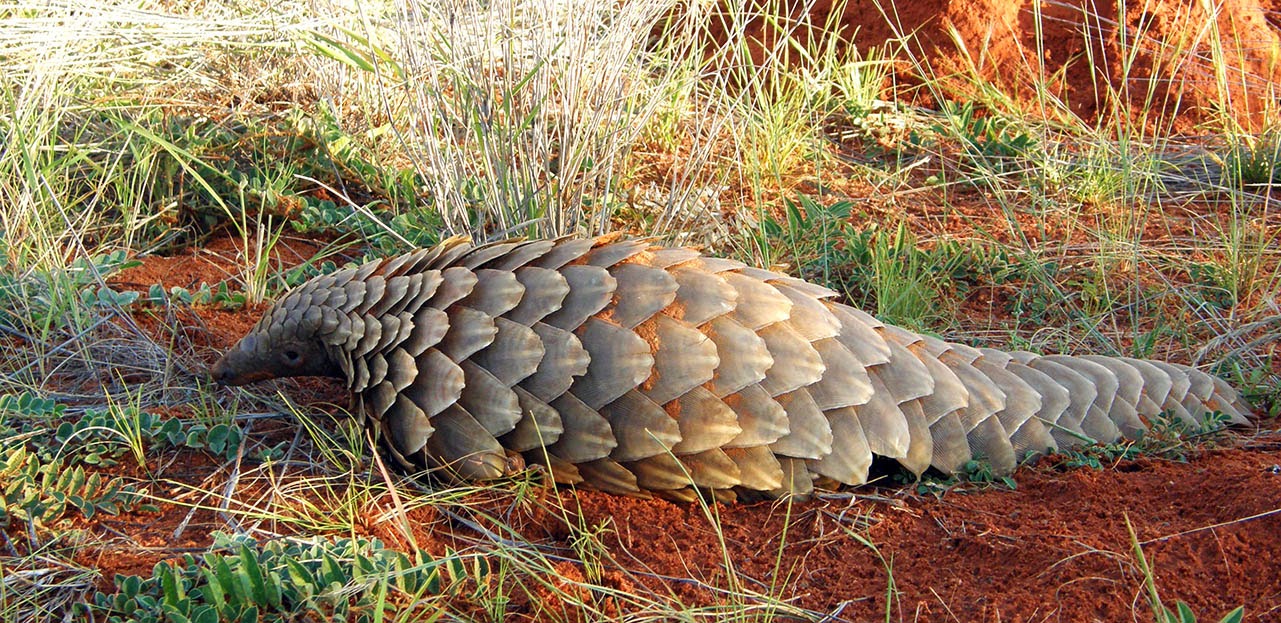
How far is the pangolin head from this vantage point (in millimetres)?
2244

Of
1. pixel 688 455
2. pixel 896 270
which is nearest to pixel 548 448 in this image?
pixel 688 455

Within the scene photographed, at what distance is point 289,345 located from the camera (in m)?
2.28

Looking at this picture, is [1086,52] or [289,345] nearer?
[289,345]

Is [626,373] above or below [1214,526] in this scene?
above

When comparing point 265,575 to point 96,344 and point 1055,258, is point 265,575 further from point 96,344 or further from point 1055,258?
point 1055,258

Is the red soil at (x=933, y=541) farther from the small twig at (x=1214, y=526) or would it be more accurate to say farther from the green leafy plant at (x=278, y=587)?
the green leafy plant at (x=278, y=587)

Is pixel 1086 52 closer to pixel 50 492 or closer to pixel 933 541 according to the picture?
pixel 933 541

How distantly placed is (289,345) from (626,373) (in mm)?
713

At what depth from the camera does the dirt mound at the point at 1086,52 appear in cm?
454

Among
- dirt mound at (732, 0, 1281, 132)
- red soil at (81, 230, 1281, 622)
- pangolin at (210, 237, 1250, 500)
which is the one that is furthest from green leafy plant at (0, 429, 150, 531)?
dirt mound at (732, 0, 1281, 132)

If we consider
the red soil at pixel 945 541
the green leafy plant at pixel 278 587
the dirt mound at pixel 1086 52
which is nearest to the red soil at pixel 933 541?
the red soil at pixel 945 541

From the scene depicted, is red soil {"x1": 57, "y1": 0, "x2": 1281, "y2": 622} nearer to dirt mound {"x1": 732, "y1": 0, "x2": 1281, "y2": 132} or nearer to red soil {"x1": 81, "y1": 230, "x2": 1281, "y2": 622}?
red soil {"x1": 81, "y1": 230, "x2": 1281, "y2": 622}

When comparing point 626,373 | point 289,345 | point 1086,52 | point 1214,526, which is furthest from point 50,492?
point 1086,52

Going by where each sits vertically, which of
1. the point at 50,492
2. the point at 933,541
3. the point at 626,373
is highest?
the point at 626,373
